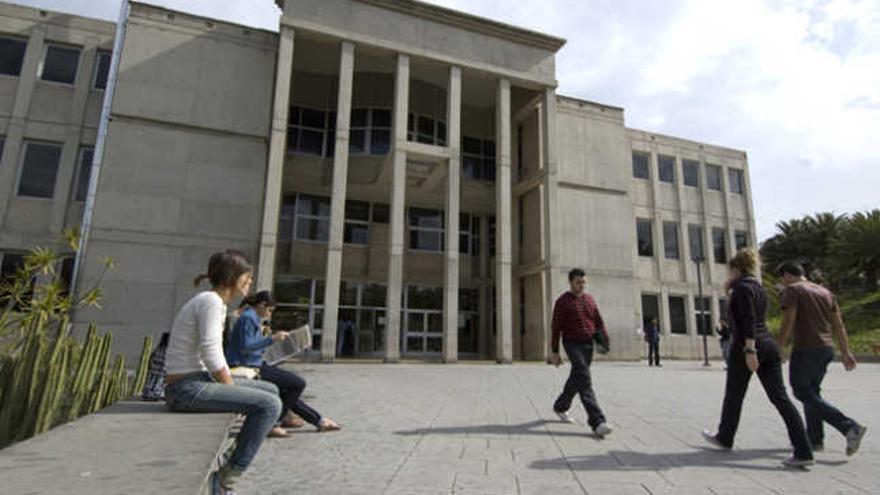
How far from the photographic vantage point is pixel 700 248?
26766mm

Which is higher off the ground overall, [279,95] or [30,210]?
[279,95]

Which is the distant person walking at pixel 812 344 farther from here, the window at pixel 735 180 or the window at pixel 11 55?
the window at pixel 735 180

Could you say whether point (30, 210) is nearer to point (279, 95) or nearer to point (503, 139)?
point (279, 95)

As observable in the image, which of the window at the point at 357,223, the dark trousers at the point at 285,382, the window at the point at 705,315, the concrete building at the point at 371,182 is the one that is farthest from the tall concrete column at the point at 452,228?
the window at the point at 705,315

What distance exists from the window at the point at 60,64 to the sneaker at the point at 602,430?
20.3m

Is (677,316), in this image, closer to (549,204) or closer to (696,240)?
(696,240)

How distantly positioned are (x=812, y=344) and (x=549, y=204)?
15008 millimetres

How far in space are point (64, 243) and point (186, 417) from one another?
1700cm

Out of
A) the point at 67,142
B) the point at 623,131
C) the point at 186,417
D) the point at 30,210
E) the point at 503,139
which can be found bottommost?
the point at 186,417

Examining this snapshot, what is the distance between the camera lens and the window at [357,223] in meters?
21.0

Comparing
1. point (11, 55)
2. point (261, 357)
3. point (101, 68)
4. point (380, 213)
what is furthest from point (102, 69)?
point (261, 357)

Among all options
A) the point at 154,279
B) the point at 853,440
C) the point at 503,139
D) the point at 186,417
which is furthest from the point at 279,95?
the point at 853,440

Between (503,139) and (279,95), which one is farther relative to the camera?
(503,139)

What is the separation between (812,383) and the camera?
181 inches
